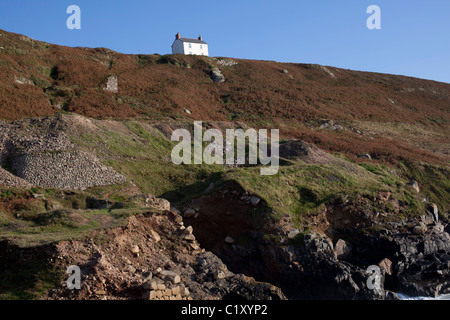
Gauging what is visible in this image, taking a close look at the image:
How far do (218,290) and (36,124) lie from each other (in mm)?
19557

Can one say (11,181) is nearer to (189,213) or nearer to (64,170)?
(64,170)

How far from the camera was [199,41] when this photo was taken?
3425 inches

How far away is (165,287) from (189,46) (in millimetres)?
76136

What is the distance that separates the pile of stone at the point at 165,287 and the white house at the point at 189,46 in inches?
2921

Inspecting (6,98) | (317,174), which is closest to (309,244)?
(317,174)

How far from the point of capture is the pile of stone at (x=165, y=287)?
44.8 ft

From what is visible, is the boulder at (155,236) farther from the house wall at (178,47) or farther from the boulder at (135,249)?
the house wall at (178,47)

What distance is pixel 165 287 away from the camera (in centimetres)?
1416

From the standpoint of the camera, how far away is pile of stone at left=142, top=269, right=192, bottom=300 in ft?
44.8

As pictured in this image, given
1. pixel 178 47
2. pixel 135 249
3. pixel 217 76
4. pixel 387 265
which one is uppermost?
pixel 178 47

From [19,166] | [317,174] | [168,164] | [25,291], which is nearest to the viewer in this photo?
[25,291]

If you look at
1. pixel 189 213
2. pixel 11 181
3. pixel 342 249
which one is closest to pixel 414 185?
pixel 342 249

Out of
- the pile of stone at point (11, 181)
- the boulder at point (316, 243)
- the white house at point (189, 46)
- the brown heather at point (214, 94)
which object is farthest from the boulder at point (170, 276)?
the white house at point (189, 46)

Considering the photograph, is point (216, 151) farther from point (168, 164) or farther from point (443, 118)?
point (443, 118)
